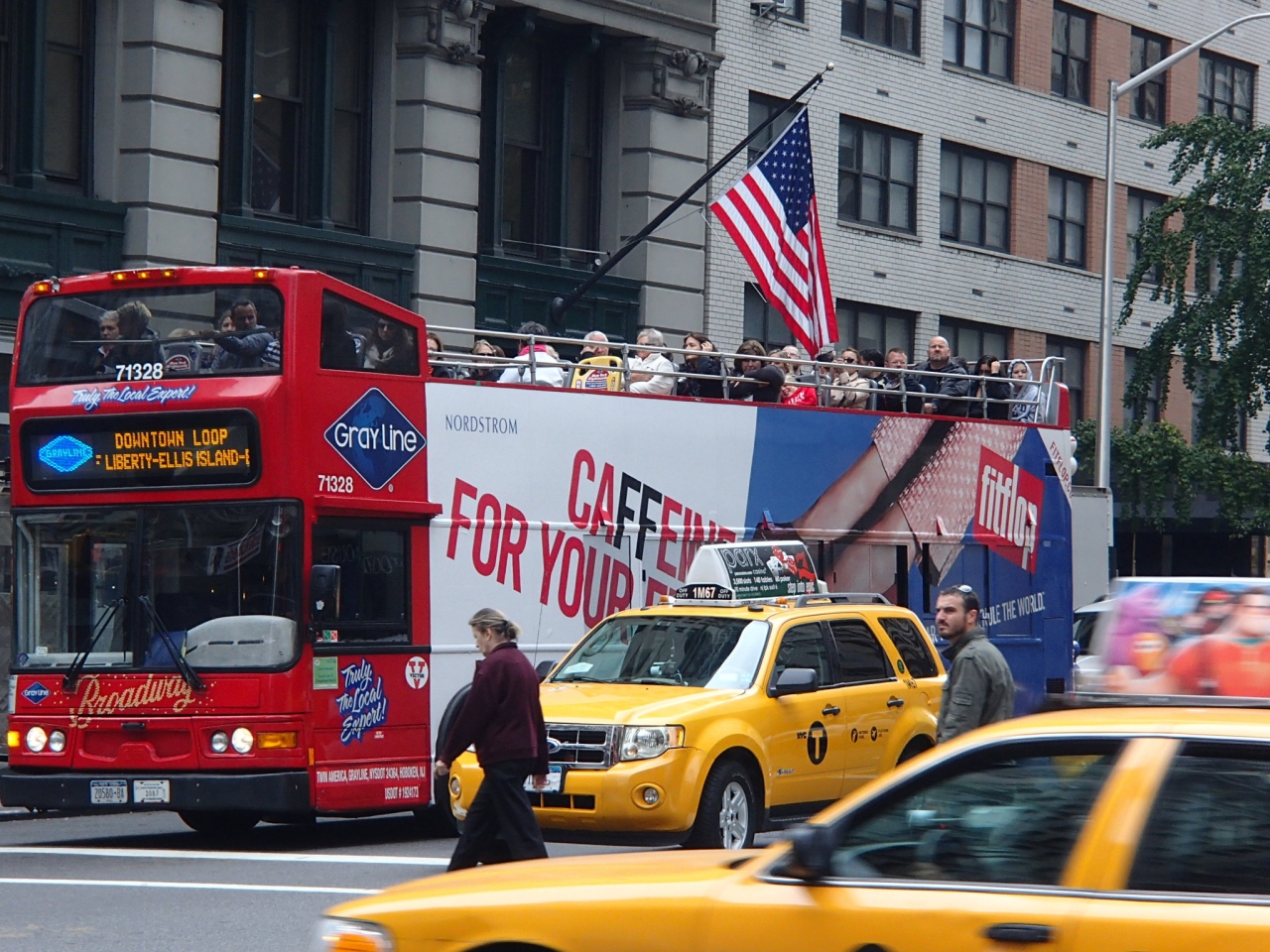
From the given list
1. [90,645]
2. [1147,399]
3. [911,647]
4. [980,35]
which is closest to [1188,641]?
[911,647]

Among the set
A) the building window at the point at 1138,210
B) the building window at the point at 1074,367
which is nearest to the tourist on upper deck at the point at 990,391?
the building window at the point at 1074,367

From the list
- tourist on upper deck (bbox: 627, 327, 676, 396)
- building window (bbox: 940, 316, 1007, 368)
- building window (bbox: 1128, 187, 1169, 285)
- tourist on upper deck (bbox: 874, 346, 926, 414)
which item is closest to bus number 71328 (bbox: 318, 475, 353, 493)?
tourist on upper deck (bbox: 627, 327, 676, 396)

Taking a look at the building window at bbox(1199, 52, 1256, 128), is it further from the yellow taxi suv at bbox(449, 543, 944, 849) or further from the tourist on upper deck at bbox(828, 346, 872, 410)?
the yellow taxi suv at bbox(449, 543, 944, 849)

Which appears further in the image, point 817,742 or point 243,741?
point 817,742

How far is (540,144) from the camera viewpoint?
27312mm

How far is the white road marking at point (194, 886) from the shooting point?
11547 mm

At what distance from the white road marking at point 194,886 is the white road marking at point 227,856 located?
48.7 inches

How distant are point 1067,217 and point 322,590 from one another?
28.0 meters

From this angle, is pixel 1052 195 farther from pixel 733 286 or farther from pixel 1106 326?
pixel 733 286

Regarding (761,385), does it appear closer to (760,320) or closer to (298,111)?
(298,111)

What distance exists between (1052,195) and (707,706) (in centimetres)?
2771

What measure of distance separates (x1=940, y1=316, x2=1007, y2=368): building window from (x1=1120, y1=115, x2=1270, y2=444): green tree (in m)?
2.48

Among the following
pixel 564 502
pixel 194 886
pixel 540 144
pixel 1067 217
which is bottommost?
pixel 194 886

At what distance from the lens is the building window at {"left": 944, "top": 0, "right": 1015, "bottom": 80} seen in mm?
35781
